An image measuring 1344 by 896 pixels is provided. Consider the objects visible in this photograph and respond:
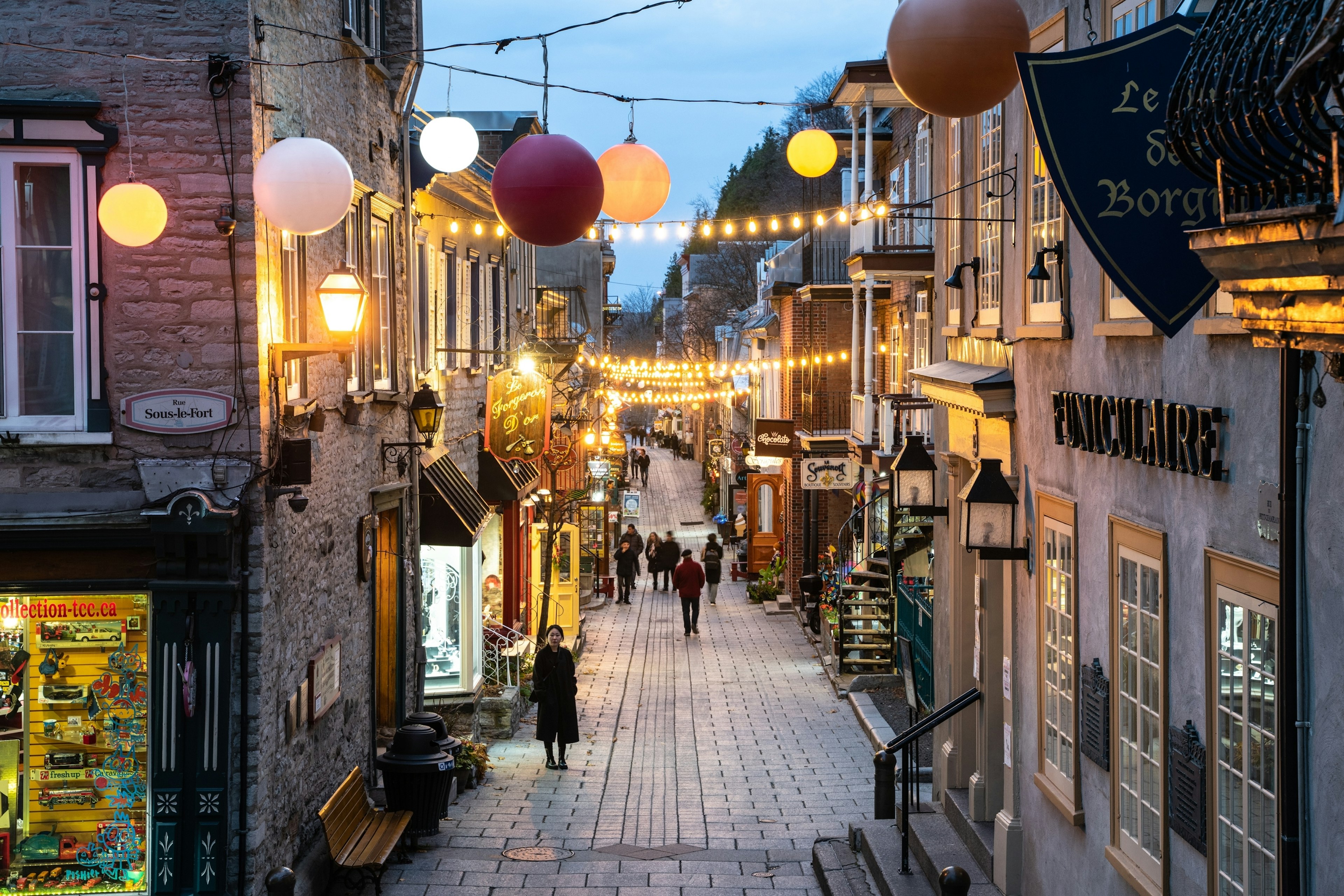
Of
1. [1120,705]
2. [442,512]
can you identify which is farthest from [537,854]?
[1120,705]

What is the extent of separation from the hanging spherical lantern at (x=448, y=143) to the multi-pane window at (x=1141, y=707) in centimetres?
698

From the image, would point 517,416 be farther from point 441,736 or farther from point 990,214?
point 990,214

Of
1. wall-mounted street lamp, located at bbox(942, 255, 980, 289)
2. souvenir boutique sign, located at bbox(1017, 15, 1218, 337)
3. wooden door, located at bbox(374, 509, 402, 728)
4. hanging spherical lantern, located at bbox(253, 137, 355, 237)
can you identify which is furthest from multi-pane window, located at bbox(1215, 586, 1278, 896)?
wooden door, located at bbox(374, 509, 402, 728)

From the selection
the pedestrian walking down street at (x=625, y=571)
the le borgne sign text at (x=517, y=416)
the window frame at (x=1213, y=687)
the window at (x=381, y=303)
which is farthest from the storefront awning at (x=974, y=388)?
the pedestrian walking down street at (x=625, y=571)

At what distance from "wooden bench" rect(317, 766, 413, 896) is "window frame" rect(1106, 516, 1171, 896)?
18.5 ft

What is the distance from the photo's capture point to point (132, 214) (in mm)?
8367

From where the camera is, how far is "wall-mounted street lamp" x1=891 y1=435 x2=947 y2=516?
1212 centimetres

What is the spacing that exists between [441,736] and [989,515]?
19.9ft

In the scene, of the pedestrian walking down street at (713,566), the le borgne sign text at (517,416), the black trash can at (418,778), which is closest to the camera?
the black trash can at (418,778)

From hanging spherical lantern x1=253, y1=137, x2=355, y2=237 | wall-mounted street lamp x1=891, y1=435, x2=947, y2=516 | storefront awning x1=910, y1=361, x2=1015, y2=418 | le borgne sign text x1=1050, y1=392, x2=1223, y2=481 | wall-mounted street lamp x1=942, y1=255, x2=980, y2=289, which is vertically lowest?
wall-mounted street lamp x1=891, y1=435, x2=947, y2=516

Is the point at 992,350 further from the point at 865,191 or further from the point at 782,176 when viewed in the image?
the point at 782,176

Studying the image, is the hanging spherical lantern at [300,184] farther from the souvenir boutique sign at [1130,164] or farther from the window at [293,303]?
the souvenir boutique sign at [1130,164]

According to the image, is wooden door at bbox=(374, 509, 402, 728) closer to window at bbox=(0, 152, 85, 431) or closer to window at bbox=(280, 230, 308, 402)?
window at bbox=(280, 230, 308, 402)

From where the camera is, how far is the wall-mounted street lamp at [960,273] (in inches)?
424
